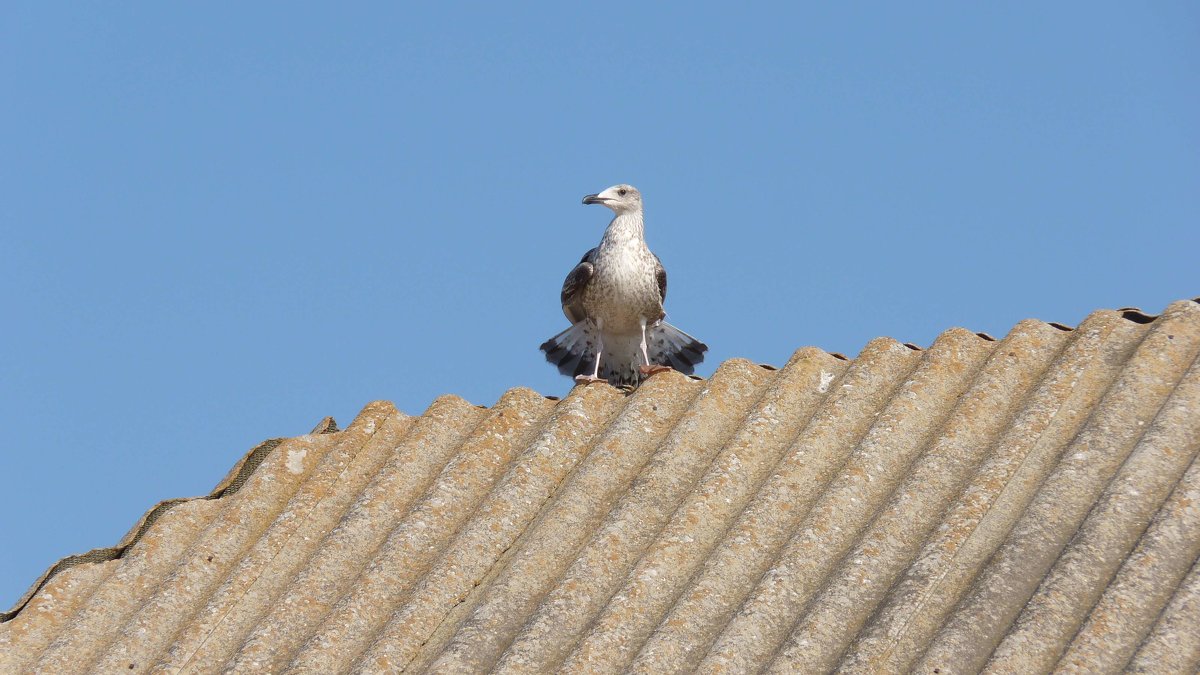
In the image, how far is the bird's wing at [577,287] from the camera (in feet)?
31.2

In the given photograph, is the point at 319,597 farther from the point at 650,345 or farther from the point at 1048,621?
the point at 650,345

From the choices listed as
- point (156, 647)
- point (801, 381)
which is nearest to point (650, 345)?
point (801, 381)

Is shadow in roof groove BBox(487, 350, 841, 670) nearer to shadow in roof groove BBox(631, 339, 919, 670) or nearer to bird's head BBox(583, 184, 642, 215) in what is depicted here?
shadow in roof groove BBox(631, 339, 919, 670)

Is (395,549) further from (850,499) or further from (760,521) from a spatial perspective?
(850,499)

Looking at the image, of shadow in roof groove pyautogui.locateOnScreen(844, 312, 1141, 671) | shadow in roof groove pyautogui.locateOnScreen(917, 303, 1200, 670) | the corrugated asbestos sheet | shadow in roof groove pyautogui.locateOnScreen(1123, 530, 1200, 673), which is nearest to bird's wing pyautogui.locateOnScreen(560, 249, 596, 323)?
the corrugated asbestos sheet

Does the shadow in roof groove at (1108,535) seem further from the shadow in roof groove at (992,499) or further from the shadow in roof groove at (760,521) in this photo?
the shadow in roof groove at (760,521)

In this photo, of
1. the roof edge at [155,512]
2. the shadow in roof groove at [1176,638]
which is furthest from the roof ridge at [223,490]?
the shadow in roof groove at [1176,638]

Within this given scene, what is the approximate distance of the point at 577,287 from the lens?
9.56 metres

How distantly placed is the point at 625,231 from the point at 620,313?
621 millimetres

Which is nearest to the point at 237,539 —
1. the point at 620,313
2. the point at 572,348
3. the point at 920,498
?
the point at 920,498

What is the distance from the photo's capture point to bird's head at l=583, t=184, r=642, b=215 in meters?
9.88

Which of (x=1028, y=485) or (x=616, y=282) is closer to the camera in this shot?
(x=1028, y=485)

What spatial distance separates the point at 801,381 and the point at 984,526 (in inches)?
57.2

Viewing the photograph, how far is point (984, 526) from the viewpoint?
4871mm
